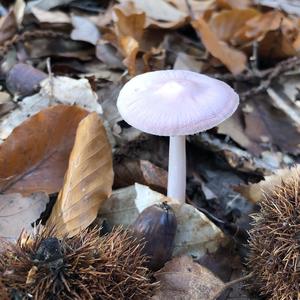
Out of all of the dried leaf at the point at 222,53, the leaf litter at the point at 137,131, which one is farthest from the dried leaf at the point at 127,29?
the dried leaf at the point at 222,53

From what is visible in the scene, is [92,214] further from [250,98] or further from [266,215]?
[250,98]

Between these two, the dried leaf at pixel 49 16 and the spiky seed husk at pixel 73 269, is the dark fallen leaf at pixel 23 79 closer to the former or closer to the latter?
the dried leaf at pixel 49 16

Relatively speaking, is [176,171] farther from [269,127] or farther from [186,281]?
[269,127]

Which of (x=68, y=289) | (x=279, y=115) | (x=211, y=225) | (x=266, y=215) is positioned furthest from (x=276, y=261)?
(x=279, y=115)

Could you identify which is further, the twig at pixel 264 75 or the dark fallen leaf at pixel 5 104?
the twig at pixel 264 75

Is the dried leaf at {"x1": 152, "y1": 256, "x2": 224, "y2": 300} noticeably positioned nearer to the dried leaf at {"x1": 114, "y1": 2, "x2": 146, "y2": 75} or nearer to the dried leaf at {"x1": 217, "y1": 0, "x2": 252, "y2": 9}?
the dried leaf at {"x1": 114, "y1": 2, "x2": 146, "y2": 75}
